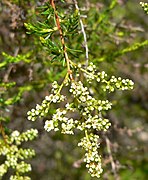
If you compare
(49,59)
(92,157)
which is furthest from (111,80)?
(49,59)

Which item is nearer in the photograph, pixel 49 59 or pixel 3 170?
pixel 3 170

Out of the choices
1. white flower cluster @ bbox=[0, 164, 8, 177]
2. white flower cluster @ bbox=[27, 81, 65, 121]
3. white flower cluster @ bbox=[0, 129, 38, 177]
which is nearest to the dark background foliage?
white flower cluster @ bbox=[0, 129, 38, 177]

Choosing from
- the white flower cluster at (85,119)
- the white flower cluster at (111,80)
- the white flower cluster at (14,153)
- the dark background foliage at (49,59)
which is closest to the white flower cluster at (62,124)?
the white flower cluster at (85,119)

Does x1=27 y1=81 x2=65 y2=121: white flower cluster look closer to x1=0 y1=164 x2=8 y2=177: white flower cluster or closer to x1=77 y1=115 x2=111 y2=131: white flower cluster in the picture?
x1=77 y1=115 x2=111 y2=131: white flower cluster

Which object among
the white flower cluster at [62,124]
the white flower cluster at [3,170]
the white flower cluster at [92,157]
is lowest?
the white flower cluster at [3,170]

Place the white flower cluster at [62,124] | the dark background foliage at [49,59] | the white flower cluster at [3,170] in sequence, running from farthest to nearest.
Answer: the dark background foliage at [49,59] < the white flower cluster at [3,170] < the white flower cluster at [62,124]

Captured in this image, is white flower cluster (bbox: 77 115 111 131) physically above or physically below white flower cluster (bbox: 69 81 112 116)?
below

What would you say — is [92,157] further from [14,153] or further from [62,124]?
[14,153]

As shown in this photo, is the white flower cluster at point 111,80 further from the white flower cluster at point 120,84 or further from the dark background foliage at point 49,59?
the dark background foliage at point 49,59

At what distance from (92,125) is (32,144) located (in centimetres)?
284

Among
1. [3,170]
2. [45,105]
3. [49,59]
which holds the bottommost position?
[3,170]

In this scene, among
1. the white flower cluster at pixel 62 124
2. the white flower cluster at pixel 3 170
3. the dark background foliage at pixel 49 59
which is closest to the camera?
the white flower cluster at pixel 62 124

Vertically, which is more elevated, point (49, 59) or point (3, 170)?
point (49, 59)

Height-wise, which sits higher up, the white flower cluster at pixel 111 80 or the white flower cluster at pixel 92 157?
the white flower cluster at pixel 111 80
